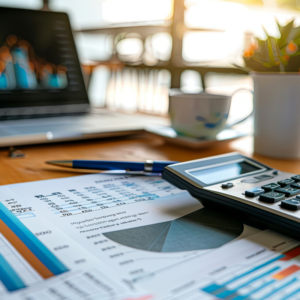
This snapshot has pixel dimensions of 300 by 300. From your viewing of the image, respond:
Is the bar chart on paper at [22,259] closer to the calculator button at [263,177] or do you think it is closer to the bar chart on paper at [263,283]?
the bar chart on paper at [263,283]

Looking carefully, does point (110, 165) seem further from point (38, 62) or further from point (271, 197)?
point (38, 62)

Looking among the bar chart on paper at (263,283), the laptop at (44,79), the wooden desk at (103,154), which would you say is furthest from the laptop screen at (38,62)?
the bar chart on paper at (263,283)

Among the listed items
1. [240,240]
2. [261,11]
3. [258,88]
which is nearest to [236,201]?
[240,240]

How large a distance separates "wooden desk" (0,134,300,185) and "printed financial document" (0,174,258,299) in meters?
0.06

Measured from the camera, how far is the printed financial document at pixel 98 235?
0.71 ft

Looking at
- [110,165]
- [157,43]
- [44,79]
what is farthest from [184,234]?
[157,43]

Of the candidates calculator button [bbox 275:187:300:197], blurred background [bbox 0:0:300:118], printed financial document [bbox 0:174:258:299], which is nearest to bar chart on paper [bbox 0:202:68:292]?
printed financial document [bbox 0:174:258:299]

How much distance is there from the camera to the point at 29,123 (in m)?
0.66

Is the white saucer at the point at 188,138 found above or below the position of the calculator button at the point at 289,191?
above

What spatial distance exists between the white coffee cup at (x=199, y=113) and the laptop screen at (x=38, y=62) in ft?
1.01

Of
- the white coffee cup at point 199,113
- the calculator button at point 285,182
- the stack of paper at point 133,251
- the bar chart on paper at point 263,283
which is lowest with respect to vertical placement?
the bar chart on paper at point 263,283

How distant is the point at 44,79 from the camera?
30.5 inches

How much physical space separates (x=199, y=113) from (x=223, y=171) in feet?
0.67

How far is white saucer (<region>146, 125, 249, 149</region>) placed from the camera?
58cm
